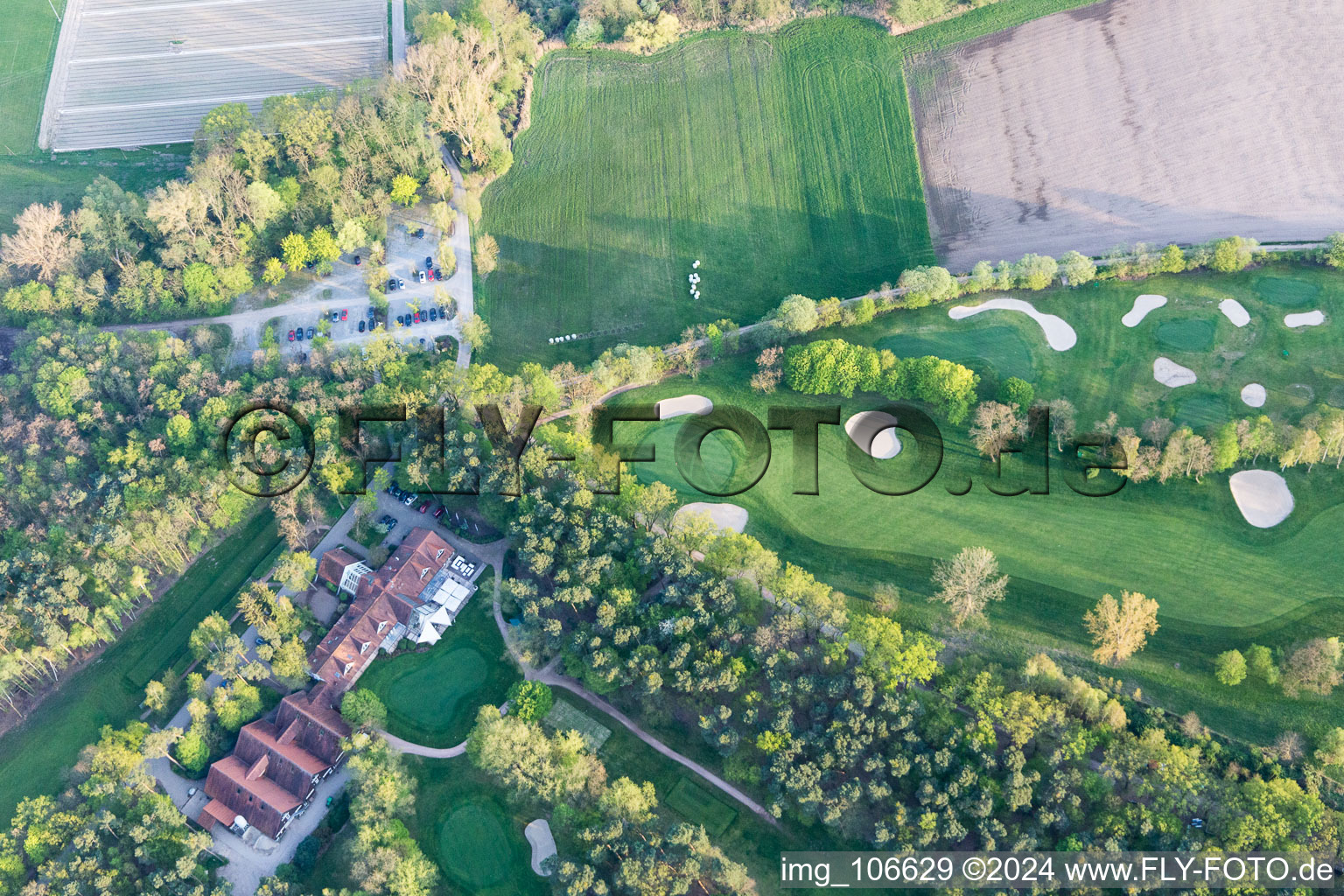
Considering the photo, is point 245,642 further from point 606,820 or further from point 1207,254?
point 1207,254

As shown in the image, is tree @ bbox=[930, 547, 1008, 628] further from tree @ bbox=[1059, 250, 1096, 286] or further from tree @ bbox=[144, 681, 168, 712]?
tree @ bbox=[144, 681, 168, 712]

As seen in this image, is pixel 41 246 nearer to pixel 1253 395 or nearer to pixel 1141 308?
pixel 1141 308

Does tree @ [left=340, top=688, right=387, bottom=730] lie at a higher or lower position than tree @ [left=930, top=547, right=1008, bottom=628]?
lower

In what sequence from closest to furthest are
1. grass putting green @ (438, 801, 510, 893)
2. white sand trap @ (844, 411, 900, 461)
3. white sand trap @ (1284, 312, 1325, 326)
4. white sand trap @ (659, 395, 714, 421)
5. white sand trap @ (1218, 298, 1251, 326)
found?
grass putting green @ (438, 801, 510, 893) < white sand trap @ (844, 411, 900, 461) < white sand trap @ (1284, 312, 1325, 326) < white sand trap @ (1218, 298, 1251, 326) < white sand trap @ (659, 395, 714, 421)

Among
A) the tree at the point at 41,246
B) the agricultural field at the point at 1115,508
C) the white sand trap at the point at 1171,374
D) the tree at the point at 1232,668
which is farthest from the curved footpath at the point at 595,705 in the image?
the tree at the point at 41,246

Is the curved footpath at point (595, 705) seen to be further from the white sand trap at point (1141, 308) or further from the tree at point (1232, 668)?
the white sand trap at point (1141, 308)

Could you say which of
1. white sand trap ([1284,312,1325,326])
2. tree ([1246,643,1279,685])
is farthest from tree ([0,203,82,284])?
white sand trap ([1284,312,1325,326])

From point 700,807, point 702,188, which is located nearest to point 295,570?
point 700,807
